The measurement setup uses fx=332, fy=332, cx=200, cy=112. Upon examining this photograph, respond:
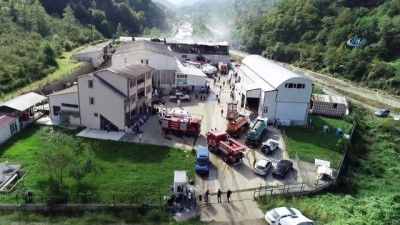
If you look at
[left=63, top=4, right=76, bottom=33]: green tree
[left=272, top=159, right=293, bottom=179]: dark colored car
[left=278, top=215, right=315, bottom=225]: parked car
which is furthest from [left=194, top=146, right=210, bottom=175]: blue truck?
[left=63, top=4, right=76, bottom=33]: green tree

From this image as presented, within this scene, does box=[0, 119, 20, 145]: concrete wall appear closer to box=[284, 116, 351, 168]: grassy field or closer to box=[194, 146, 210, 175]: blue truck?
box=[194, 146, 210, 175]: blue truck

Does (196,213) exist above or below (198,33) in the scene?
below

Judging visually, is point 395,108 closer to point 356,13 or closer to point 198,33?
point 356,13

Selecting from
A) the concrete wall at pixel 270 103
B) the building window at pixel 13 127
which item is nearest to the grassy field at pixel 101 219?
the building window at pixel 13 127

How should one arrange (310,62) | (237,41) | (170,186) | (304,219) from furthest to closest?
(237,41) → (310,62) → (170,186) → (304,219)

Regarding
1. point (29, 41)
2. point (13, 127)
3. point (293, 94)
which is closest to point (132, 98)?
point (13, 127)

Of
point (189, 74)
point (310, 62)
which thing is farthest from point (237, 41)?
point (189, 74)
